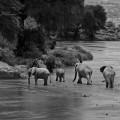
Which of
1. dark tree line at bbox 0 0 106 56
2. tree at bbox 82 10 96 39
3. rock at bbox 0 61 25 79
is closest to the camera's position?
rock at bbox 0 61 25 79

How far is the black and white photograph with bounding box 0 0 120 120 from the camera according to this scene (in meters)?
12.2

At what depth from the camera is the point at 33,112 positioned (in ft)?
38.7

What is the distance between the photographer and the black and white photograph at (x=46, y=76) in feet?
40.0

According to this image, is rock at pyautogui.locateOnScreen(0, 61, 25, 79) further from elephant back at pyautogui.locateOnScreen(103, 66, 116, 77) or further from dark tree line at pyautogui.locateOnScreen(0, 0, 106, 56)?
dark tree line at pyautogui.locateOnScreen(0, 0, 106, 56)

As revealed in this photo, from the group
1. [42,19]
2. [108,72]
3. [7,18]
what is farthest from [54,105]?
[42,19]

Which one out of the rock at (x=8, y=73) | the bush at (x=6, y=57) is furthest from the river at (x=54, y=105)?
the bush at (x=6, y=57)

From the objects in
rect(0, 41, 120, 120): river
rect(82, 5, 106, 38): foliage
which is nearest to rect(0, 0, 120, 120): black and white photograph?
rect(0, 41, 120, 120): river

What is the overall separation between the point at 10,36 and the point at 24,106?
11433 millimetres

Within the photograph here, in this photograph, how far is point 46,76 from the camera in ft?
62.6

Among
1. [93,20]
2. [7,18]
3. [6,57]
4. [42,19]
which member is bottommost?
[6,57]

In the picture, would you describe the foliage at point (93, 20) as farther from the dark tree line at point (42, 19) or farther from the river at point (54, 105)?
the river at point (54, 105)

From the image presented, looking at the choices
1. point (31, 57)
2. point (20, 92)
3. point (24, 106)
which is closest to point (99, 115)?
point (24, 106)

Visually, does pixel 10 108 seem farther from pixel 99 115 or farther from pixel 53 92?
pixel 53 92

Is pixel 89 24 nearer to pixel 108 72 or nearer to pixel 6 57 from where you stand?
pixel 6 57
